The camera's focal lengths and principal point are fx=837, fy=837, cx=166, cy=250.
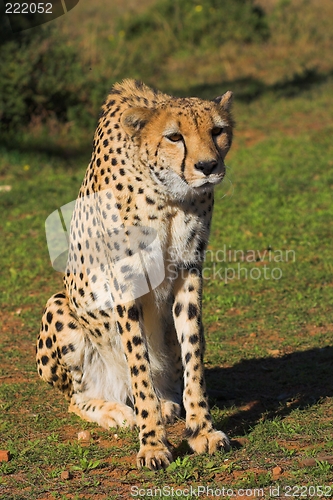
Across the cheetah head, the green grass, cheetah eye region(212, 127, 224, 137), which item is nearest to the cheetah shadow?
the green grass

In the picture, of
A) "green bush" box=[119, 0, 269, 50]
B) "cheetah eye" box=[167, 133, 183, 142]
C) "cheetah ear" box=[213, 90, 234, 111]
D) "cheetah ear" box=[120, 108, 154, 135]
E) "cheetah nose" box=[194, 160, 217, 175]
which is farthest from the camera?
"green bush" box=[119, 0, 269, 50]

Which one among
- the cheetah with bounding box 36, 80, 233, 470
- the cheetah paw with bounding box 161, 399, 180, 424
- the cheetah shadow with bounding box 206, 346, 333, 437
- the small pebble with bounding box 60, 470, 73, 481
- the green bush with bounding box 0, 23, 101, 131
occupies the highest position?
the green bush with bounding box 0, 23, 101, 131

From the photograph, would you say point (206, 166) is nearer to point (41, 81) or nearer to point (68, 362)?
point (68, 362)

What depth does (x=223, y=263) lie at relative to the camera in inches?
281

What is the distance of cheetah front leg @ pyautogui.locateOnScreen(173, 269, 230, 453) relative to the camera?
12.7 ft

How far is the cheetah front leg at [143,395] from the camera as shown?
3.76m

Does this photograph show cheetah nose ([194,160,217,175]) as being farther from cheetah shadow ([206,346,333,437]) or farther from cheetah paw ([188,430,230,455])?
cheetah shadow ([206,346,333,437])

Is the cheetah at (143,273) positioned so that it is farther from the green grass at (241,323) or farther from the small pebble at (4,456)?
the small pebble at (4,456)

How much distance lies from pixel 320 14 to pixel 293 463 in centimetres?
1404

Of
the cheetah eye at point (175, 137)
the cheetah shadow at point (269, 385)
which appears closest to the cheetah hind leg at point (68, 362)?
the cheetah shadow at point (269, 385)

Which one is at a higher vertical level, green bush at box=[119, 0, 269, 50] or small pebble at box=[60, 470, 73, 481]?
green bush at box=[119, 0, 269, 50]

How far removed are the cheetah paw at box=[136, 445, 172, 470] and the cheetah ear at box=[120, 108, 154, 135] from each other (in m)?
1.49

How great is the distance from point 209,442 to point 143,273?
2.80 feet

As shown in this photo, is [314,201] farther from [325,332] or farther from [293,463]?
[293,463]
